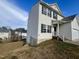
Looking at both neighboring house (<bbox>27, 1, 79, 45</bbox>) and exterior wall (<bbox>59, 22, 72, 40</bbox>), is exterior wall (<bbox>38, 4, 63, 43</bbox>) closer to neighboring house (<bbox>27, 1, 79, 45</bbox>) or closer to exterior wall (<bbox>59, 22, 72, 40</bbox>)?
neighboring house (<bbox>27, 1, 79, 45</bbox>)

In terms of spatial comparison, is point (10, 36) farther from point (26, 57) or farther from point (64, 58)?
point (64, 58)

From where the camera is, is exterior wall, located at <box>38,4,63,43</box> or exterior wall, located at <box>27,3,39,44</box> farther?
exterior wall, located at <box>27,3,39,44</box>

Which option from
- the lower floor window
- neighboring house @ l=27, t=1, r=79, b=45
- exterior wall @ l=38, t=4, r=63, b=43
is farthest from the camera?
the lower floor window

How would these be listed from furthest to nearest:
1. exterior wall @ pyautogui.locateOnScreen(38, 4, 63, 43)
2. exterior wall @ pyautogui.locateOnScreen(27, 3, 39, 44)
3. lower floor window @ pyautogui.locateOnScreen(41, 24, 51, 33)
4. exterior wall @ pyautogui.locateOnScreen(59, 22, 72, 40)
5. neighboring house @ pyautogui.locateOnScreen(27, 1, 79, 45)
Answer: exterior wall @ pyautogui.locateOnScreen(59, 22, 72, 40), exterior wall @ pyautogui.locateOnScreen(27, 3, 39, 44), lower floor window @ pyautogui.locateOnScreen(41, 24, 51, 33), neighboring house @ pyautogui.locateOnScreen(27, 1, 79, 45), exterior wall @ pyautogui.locateOnScreen(38, 4, 63, 43)

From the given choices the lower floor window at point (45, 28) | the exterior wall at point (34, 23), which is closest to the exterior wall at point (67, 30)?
the lower floor window at point (45, 28)

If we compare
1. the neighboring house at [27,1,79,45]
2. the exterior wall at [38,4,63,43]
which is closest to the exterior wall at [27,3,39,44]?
the neighboring house at [27,1,79,45]

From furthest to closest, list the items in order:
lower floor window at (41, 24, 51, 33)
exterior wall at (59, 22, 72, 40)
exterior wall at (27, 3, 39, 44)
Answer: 1. exterior wall at (59, 22, 72, 40)
2. exterior wall at (27, 3, 39, 44)
3. lower floor window at (41, 24, 51, 33)

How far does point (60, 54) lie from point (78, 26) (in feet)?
45.1

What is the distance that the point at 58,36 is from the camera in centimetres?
1527

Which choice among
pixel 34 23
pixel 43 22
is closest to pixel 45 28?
pixel 43 22

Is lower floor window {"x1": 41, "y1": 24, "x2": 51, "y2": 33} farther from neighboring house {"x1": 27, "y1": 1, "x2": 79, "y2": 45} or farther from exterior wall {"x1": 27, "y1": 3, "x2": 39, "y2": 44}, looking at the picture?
exterior wall {"x1": 27, "y1": 3, "x2": 39, "y2": 44}

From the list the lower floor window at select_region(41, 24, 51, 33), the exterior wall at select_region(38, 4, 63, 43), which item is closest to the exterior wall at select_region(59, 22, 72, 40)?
the lower floor window at select_region(41, 24, 51, 33)

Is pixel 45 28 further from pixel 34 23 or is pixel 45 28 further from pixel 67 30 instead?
pixel 67 30

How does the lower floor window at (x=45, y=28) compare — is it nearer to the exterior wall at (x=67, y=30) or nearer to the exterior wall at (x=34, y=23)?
the exterior wall at (x=34, y=23)
